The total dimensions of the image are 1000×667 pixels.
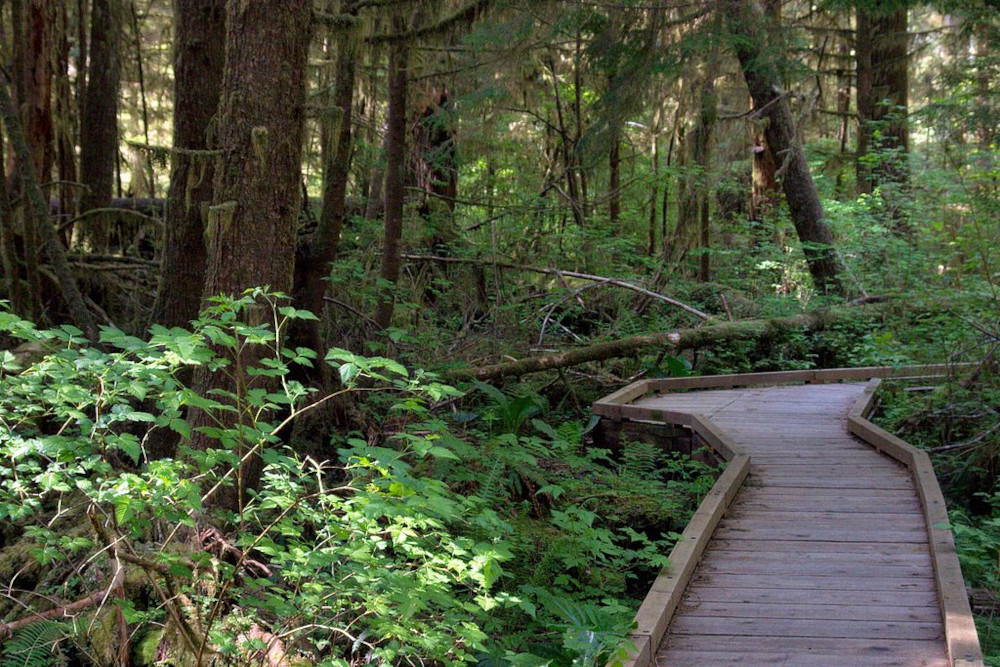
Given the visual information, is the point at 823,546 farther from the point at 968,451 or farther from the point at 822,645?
the point at 968,451

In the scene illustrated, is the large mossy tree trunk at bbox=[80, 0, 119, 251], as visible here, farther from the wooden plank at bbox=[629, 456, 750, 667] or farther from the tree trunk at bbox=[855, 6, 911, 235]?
the tree trunk at bbox=[855, 6, 911, 235]

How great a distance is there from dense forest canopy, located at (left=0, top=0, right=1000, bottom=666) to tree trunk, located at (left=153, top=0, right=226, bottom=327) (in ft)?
0.08

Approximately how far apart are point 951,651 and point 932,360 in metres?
8.51

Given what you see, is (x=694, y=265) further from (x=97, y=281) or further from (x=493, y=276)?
(x=97, y=281)

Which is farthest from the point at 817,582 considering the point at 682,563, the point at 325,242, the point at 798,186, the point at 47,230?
the point at 798,186

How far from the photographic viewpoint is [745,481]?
725 centimetres

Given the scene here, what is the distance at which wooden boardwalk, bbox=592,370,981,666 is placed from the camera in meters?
4.37

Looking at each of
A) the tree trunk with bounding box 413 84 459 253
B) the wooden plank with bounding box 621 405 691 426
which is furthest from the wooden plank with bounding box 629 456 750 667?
the tree trunk with bounding box 413 84 459 253

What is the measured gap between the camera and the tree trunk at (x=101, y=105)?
440 inches

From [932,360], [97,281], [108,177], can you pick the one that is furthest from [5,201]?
[932,360]

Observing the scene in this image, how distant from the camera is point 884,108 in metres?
17.2

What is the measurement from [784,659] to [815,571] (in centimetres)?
126

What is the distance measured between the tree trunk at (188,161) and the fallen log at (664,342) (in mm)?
2858

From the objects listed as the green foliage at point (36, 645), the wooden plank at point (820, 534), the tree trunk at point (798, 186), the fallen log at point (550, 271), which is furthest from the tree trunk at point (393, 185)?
the tree trunk at point (798, 186)
